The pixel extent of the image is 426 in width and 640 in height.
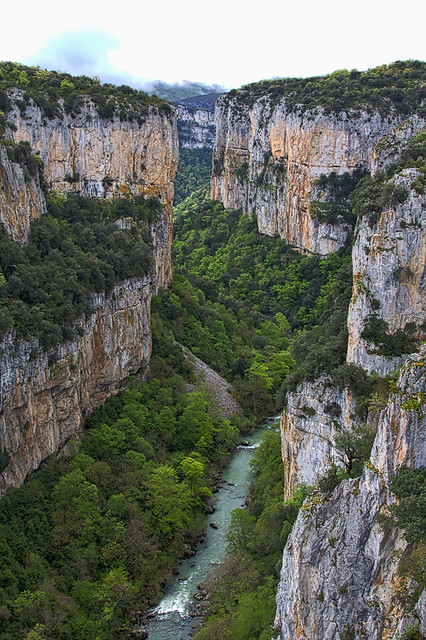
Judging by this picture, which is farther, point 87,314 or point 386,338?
point 87,314

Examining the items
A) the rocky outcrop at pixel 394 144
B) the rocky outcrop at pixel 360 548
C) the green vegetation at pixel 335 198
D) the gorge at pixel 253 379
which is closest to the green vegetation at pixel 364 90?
the gorge at pixel 253 379

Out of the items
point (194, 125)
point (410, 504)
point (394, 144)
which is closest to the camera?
point (410, 504)

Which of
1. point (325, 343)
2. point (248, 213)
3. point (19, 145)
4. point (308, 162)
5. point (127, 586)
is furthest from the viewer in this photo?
point (248, 213)

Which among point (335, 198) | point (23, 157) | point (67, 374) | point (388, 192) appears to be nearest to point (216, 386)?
point (67, 374)

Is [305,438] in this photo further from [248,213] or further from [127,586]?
[248,213]

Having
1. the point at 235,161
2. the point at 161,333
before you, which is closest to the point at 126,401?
the point at 161,333

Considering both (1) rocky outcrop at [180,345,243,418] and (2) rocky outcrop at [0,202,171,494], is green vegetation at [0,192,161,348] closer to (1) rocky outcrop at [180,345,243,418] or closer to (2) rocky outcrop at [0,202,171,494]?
(2) rocky outcrop at [0,202,171,494]

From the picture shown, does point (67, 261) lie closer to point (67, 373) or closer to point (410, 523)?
point (67, 373)

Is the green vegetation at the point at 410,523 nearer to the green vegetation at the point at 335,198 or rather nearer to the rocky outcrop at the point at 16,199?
the rocky outcrop at the point at 16,199
